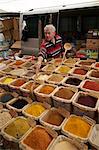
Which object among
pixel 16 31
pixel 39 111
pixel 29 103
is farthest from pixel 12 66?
pixel 16 31

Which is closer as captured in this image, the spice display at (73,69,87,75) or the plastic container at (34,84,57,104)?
the plastic container at (34,84,57,104)

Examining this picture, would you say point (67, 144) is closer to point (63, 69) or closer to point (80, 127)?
point (80, 127)

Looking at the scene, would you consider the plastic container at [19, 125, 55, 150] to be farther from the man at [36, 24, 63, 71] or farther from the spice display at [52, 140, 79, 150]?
the man at [36, 24, 63, 71]

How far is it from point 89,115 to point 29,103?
56 centimetres

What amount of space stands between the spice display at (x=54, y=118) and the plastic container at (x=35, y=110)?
0.06m

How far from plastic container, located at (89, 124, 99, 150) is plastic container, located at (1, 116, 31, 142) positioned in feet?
1.60

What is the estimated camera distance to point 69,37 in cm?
430

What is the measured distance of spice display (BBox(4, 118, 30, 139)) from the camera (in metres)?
1.43

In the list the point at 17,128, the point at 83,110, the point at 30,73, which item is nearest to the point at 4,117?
the point at 17,128

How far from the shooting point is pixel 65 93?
1734 millimetres

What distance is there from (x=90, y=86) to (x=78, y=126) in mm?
510

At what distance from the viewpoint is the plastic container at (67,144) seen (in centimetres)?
129

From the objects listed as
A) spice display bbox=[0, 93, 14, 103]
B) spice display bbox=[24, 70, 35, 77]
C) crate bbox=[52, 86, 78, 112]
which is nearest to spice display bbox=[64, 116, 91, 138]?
crate bbox=[52, 86, 78, 112]

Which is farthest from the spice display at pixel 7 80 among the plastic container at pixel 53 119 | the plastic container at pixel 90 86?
the plastic container at pixel 90 86
